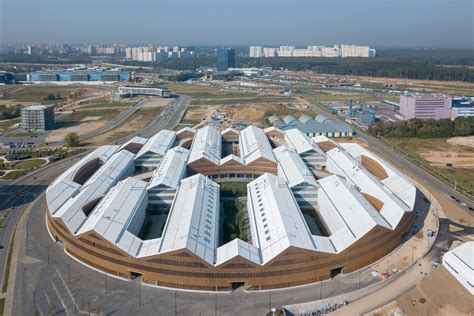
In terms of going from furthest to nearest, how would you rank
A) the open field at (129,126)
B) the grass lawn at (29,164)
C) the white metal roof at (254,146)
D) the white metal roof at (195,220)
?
the open field at (129,126) < the grass lawn at (29,164) < the white metal roof at (254,146) < the white metal roof at (195,220)

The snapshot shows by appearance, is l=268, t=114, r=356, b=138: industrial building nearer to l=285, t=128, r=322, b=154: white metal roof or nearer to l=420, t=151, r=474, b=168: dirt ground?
l=285, t=128, r=322, b=154: white metal roof

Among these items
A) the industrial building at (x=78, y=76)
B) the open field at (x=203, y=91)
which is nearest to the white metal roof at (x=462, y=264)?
the open field at (x=203, y=91)

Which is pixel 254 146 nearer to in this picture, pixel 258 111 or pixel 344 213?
pixel 344 213

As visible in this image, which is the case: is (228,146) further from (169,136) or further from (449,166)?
(449,166)

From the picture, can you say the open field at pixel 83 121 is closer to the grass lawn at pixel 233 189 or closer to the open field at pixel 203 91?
the open field at pixel 203 91

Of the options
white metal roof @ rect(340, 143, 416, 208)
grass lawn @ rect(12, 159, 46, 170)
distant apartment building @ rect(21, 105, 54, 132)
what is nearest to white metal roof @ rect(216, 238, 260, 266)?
white metal roof @ rect(340, 143, 416, 208)

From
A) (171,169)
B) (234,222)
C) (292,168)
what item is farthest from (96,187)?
(292,168)
